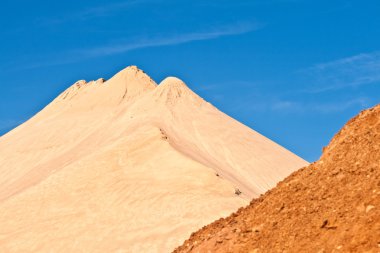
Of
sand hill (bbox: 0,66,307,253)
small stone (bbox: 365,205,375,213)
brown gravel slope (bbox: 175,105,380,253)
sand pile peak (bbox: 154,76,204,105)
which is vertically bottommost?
small stone (bbox: 365,205,375,213)

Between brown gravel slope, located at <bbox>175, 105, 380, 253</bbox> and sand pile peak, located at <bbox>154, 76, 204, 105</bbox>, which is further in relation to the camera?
sand pile peak, located at <bbox>154, 76, 204, 105</bbox>

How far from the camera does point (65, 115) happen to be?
78.7m

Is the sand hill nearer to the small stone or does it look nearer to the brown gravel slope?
the brown gravel slope

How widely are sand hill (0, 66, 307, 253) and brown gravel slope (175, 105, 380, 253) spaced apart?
28.3 metres

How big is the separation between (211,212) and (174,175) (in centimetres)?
871

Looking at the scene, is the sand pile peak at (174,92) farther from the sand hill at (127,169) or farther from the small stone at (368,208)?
the small stone at (368,208)

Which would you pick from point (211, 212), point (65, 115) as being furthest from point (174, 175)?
point (65, 115)

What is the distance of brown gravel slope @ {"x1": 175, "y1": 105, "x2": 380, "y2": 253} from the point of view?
9992 mm

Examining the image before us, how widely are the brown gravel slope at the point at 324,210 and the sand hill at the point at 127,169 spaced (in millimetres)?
28286

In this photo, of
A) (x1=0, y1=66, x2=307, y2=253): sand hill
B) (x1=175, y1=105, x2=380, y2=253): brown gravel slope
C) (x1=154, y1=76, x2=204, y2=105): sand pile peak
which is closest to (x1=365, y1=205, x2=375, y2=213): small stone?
(x1=175, y1=105, x2=380, y2=253): brown gravel slope

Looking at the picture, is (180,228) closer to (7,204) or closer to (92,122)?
(7,204)

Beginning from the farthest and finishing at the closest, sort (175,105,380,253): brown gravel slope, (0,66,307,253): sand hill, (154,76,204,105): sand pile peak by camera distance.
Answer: (154,76,204,105): sand pile peak < (0,66,307,253): sand hill < (175,105,380,253): brown gravel slope

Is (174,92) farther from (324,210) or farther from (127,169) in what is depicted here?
(324,210)

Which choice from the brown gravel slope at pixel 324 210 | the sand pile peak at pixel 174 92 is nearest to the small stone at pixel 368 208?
the brown gravel slope at pixel 324 210
